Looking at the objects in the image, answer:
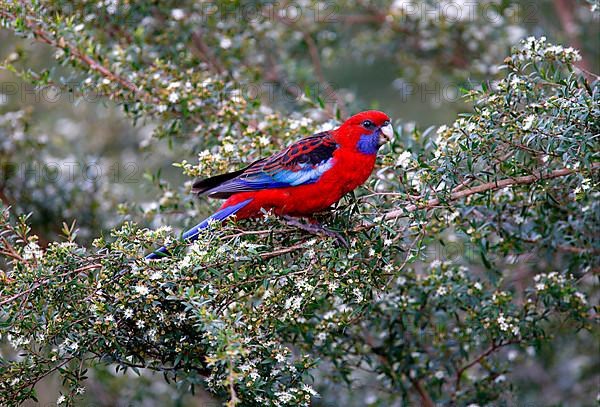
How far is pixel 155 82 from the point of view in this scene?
4691 millimetres

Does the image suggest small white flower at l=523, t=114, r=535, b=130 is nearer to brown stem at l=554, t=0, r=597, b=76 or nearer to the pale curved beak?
the pale curved beak

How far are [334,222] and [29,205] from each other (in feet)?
10.3

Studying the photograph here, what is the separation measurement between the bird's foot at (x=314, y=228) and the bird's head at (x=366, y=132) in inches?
20.7

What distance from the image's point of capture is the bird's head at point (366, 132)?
416 cm

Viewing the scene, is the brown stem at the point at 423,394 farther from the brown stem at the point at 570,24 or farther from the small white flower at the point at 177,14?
the brown stem at the point at 570,24

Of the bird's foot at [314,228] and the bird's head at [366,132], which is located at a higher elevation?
the bird's head at [366,132]

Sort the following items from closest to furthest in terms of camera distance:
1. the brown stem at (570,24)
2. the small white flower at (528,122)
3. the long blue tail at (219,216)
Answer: the small white flower at (528,122), the long blue tail at (219,216), the brown stem at (570,24)

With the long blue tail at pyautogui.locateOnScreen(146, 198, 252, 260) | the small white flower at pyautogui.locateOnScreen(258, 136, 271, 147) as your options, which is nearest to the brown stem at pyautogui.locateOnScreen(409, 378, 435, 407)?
the long blue tail at pyautogui.locateOnScreen(146, 198, 252, 260)


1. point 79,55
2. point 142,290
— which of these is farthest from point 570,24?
point 142,290

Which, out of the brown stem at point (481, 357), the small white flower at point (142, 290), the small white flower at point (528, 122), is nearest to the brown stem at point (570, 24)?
the brown stem at point (481, 357)

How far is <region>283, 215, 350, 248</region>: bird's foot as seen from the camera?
143 inches

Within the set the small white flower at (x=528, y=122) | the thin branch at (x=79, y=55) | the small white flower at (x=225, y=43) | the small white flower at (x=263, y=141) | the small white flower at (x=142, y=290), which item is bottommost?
the small white flower at (x=142, y=290)

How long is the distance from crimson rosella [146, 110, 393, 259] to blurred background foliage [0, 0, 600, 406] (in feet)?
0.41

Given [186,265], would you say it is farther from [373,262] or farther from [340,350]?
[340,350]
